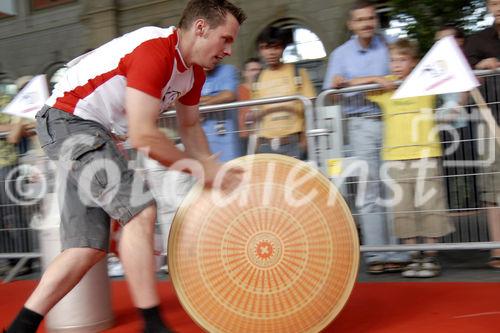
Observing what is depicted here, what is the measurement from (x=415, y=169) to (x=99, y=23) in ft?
41.3

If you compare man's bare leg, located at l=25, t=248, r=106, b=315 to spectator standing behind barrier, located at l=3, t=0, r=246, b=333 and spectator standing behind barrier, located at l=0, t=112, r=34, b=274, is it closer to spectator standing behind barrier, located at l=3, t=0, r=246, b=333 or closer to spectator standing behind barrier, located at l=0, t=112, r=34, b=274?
spectator standing behind barrier, located at l=3, t=0, r=246, b=333

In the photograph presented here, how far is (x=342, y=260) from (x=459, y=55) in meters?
1.91

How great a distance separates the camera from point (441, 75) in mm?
3883

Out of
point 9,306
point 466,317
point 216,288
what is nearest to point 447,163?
point 466,317

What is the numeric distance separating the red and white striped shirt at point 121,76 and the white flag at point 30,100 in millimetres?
1921

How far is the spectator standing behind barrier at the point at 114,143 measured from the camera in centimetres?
246

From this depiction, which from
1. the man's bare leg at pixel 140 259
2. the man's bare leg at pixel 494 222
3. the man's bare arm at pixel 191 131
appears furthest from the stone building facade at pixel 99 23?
the man's bare leg at pixel 140 259

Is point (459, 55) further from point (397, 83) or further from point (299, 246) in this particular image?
point (299, 246)

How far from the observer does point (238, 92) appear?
16.5ft

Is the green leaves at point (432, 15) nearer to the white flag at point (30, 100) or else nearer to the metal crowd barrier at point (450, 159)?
the metal crowd barrier at point (450, 159)

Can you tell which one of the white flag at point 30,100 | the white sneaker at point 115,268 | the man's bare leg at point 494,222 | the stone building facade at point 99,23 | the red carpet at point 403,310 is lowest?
the red carpet at point 403,310

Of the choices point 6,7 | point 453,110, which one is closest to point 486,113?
point 453,110

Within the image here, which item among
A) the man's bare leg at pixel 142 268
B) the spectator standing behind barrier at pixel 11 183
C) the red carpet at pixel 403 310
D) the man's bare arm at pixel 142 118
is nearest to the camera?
the man's bare arm at pixel 142 118

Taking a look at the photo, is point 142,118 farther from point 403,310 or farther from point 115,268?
point 115,268
